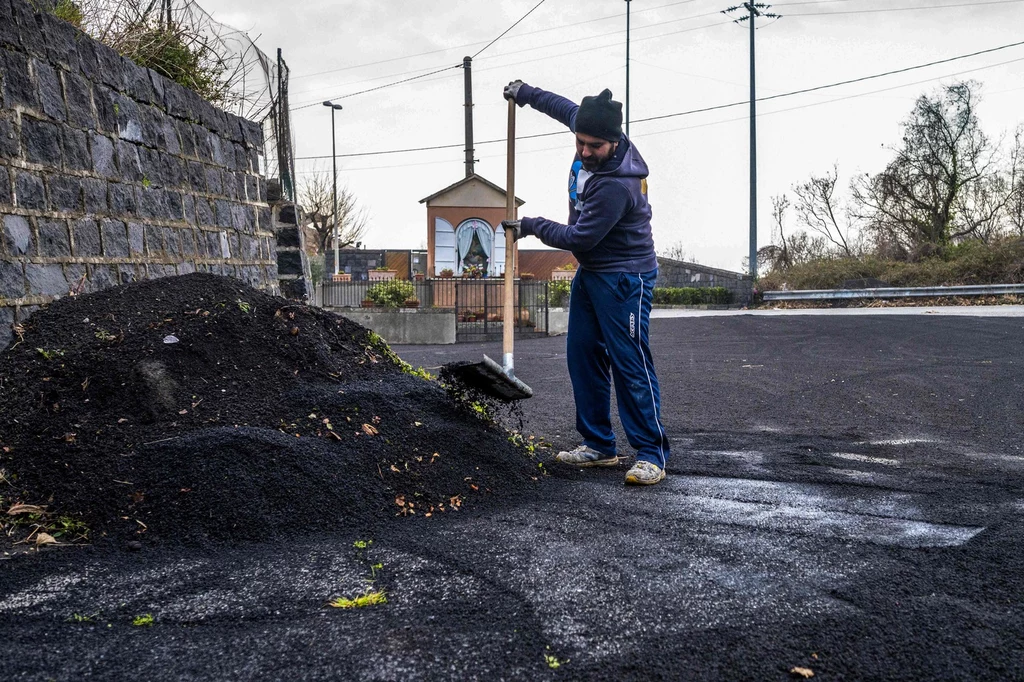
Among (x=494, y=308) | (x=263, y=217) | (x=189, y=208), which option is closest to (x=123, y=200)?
(x=189, y=208)

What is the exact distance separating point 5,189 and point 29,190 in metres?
0.20

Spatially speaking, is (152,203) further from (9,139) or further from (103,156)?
(9,139)

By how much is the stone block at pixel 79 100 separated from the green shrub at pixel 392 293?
1288 centimetres

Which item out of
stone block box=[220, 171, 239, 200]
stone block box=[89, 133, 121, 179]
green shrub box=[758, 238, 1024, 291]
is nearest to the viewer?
stone block box=[89, 133, 121, 179]

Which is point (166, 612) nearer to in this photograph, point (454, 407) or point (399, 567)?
point (399, 567)

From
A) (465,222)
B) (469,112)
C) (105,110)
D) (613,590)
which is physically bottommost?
(613,590)

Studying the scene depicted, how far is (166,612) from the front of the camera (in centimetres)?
271

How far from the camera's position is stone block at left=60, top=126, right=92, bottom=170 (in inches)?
214

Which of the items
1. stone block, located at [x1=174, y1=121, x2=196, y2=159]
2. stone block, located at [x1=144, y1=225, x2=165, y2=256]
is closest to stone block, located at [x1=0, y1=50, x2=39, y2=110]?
stone block, located at [x1=144, y1=225, x2=165, y2=256]

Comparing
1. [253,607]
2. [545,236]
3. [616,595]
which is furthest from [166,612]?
[545,236]

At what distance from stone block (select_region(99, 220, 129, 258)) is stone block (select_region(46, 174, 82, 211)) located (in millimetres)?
274

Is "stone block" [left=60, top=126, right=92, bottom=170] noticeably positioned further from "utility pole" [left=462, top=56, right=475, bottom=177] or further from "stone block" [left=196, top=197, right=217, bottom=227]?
"utility pole" [left=462, top=56, right=475, bottom=177]

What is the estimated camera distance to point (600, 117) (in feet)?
14.8

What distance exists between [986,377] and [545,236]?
5686 mm
